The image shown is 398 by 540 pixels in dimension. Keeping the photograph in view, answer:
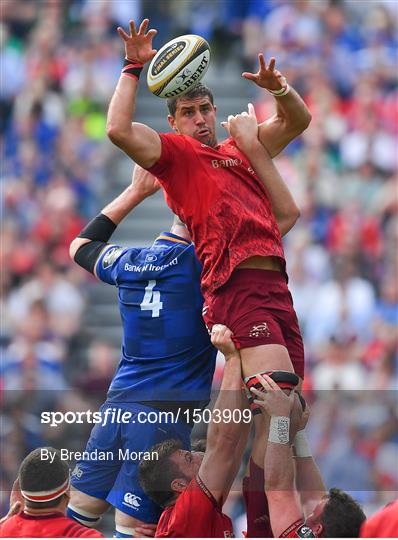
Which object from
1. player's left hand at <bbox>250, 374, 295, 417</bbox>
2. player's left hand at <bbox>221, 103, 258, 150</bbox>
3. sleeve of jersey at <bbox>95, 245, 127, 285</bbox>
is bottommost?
player's left hand at <bbox>250, 374, 295, 417</bbox>

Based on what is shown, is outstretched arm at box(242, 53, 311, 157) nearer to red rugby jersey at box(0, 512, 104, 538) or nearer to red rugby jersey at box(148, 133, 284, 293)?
red rugby jersey at box(148, 133, 284, 293)

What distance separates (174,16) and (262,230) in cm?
874

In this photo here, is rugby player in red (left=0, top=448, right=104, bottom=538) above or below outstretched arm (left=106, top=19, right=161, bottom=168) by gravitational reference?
below

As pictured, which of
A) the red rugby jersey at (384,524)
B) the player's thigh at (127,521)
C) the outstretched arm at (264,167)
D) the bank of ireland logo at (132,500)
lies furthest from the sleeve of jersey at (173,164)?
the red rugby jersey at (384,524)

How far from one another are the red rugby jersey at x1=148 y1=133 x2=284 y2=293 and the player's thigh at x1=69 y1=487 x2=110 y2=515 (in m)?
1.36

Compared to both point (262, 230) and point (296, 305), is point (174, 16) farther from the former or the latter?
point (262, 230)

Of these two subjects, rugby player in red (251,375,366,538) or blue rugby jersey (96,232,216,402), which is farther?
blue rugby jersey (96,232,216,402)

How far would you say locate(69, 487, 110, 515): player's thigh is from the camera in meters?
7.46

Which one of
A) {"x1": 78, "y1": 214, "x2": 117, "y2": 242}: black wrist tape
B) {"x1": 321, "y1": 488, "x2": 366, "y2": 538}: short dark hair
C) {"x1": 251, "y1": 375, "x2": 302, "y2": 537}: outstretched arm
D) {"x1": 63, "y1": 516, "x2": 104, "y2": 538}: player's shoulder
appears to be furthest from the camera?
{"x1": 78, "y1": 214, "x2": 117, "y2": 242}: black wrist tape

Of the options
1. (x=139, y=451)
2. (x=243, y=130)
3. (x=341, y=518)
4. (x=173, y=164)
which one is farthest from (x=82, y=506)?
(x=243, y=130)

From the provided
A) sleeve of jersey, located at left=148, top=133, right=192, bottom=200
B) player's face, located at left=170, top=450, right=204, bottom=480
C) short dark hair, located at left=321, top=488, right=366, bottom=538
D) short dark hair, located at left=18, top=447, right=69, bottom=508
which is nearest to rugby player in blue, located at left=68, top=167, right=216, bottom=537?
player's face, located at left=170, top=450, right=204, bottom=480

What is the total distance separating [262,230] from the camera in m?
6.82

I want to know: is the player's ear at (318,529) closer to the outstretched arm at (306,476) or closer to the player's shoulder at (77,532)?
the outstretched arm at (306,476)

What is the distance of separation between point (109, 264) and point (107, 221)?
14.7 inches
